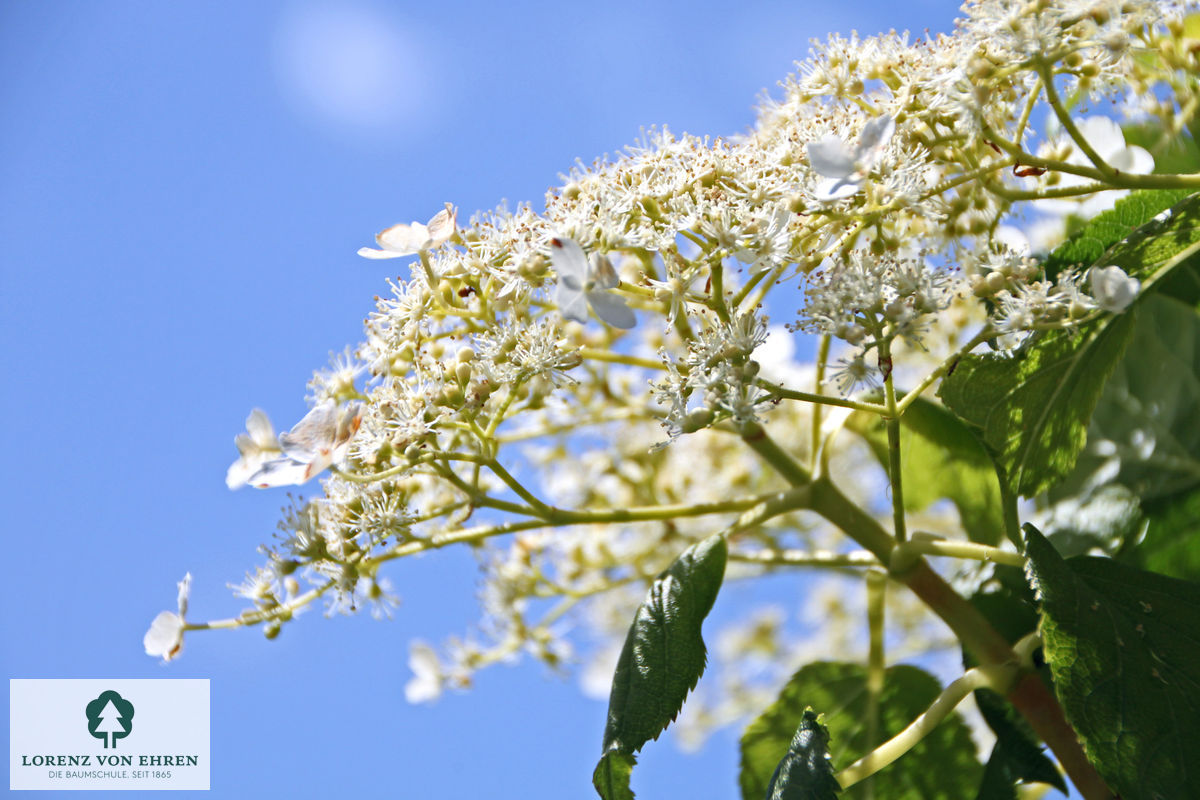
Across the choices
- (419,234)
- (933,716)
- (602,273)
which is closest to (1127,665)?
(933,716)

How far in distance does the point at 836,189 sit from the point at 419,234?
0.22m

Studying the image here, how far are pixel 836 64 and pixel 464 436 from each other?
11.8 inches

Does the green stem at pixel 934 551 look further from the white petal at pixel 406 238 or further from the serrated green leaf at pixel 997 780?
the white petal at pixel 406 238

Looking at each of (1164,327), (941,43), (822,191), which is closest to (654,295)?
(822,191)

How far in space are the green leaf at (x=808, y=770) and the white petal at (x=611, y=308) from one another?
22cm

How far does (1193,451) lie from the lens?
69 centimetres

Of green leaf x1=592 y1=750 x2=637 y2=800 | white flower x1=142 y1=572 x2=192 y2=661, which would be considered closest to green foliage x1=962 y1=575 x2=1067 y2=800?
green leaf x1=592 y1=750 x2=637 y2=800

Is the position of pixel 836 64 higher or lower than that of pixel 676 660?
higher

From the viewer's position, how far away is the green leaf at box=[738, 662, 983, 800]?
648mm

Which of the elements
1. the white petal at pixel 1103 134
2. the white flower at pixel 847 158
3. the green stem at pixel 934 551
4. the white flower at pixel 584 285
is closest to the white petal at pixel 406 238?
the white flower at pixel 584 285

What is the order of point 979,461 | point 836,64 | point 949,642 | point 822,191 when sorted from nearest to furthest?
point 822,191 → point 836,64 → point 979,461 → point 949,642

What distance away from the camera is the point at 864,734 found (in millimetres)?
675

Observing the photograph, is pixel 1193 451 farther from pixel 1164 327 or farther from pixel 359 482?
pixel 359 482

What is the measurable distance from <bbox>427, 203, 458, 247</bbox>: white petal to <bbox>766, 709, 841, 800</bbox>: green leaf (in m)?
0.31
